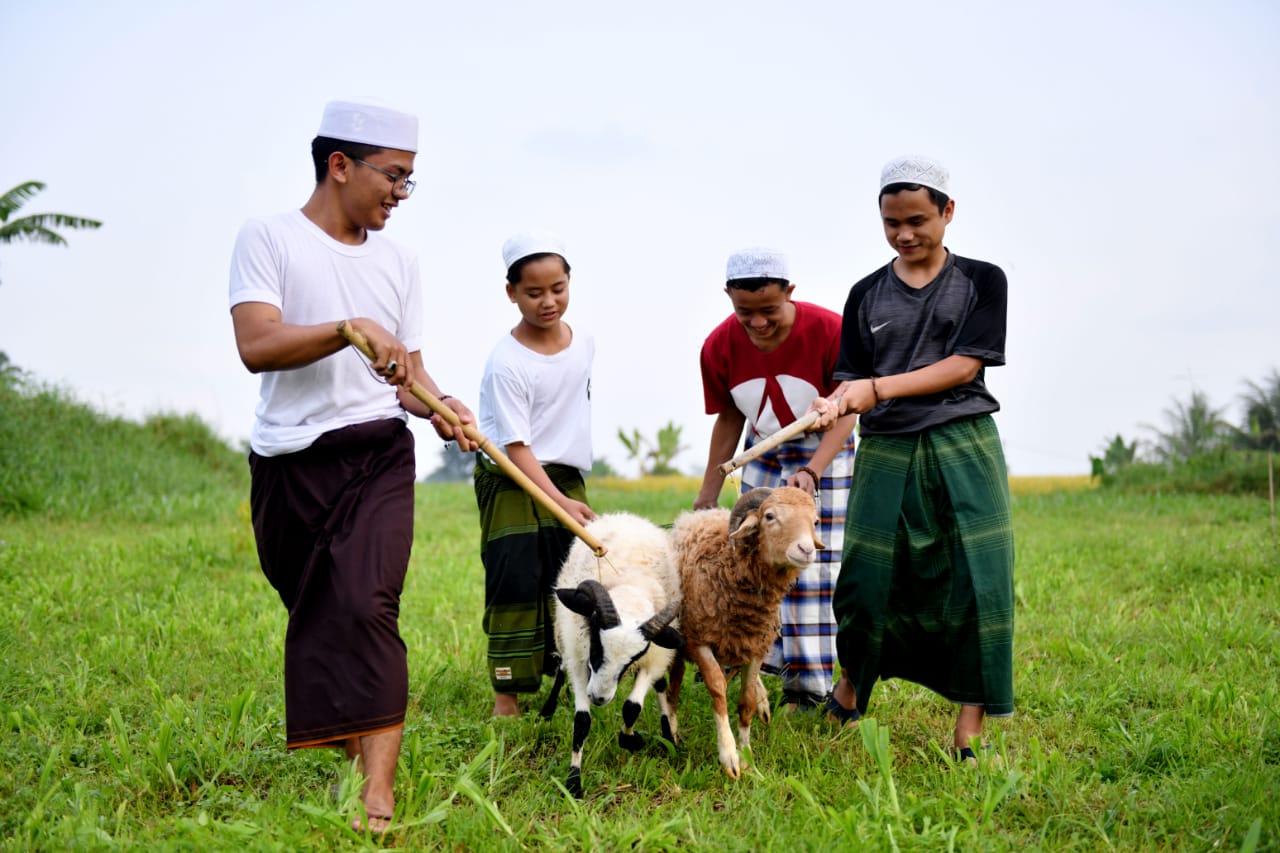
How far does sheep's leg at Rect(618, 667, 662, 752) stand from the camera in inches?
177

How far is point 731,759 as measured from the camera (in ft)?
14.9

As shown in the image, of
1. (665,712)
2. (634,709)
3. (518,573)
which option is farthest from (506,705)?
(634,709)

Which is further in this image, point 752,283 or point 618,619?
point 752,283

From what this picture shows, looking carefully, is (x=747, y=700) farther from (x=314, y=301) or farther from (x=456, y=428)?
(x=314, y=301)

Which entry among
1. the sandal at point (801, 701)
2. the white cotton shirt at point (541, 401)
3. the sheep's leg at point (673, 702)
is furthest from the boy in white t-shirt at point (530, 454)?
the sandal at point (801, 701)

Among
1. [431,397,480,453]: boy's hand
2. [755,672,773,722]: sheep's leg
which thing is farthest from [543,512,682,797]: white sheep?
[431,397,480,453]: boy's hand

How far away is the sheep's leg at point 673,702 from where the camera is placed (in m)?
4.90

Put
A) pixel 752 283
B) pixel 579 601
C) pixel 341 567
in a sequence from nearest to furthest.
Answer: pixel 341 567
pixel 579 601
pixel 752 283

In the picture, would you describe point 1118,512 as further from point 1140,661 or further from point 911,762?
point 911,762

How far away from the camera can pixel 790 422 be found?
575cm

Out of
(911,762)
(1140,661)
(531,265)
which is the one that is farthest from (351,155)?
(1140,661)

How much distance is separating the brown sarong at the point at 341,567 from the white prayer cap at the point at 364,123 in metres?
1.10

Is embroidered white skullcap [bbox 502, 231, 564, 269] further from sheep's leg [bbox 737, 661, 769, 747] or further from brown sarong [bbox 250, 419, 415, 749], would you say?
sheep's leg [bbox 737, 661, 769, 747]

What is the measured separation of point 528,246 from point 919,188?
6.08 ft
